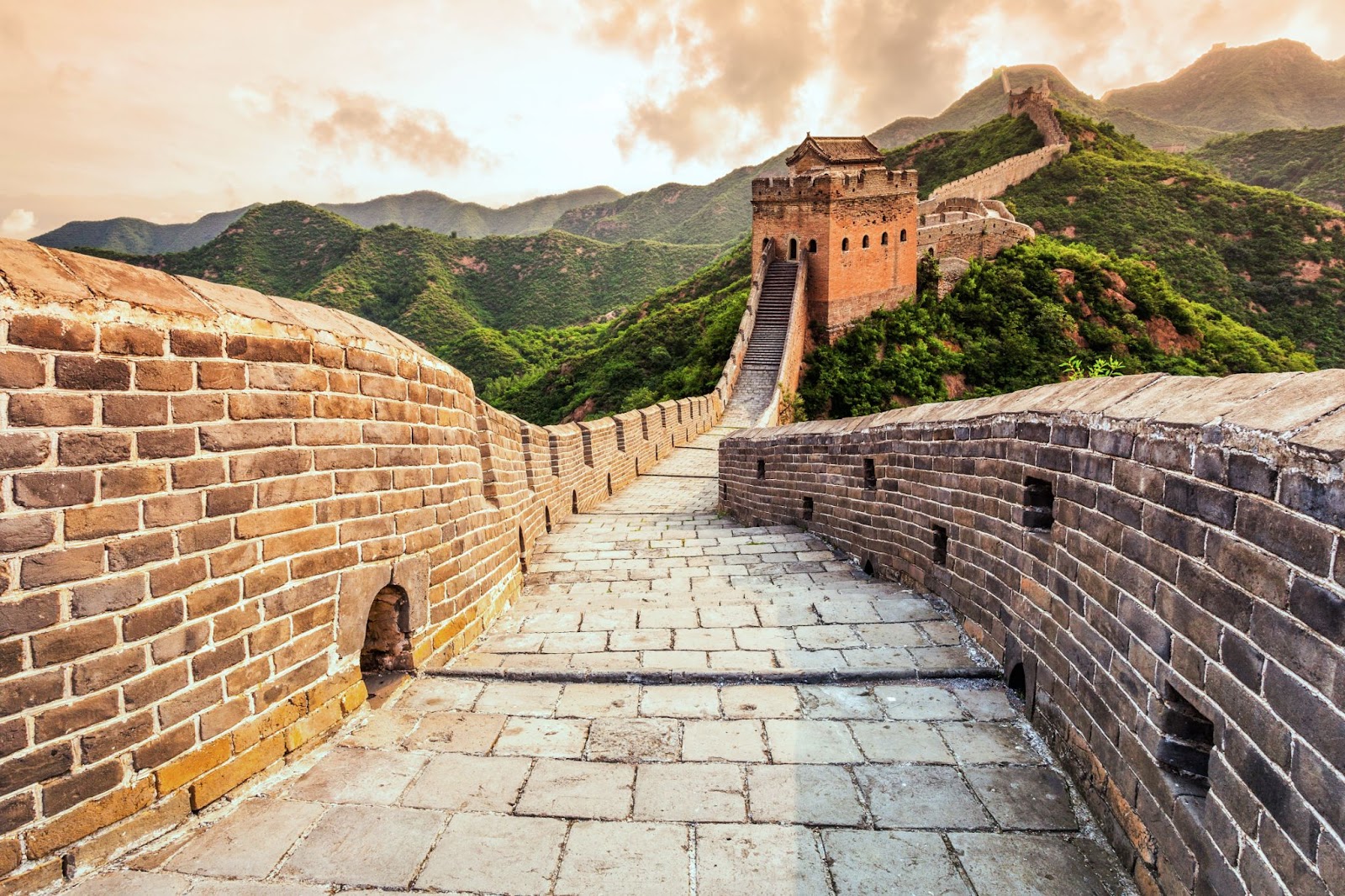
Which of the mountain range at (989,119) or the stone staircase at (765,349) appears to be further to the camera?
the mountain range at (989,119)

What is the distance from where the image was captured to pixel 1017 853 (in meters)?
2.17

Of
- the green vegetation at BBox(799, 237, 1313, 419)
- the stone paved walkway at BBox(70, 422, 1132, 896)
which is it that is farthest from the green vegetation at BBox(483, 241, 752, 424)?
the stone paved walkway at BBox(70, 422, 1132, 896)

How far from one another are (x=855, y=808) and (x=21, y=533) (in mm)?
2725

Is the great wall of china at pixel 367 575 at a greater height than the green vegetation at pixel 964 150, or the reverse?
the green vegetation at pixel 964 150

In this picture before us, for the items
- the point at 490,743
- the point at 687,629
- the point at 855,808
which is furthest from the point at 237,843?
the point at 687,629

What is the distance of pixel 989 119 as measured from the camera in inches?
3639

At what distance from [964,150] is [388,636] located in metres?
54.9

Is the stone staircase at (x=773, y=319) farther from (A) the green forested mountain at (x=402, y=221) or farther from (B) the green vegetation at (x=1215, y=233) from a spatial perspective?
(A) the green forested mountain at (x=402, y=221)

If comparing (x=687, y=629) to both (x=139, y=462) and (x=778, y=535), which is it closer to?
(x=139, y=462)

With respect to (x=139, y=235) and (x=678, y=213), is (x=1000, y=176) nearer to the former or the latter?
(x=678, y=213)

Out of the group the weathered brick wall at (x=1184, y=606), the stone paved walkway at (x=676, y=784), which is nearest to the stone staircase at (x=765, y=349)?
the stone paved walkway at (x=676, y=784)

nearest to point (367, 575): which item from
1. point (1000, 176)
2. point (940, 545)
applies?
point (940, 545)

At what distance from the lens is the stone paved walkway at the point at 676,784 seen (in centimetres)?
207

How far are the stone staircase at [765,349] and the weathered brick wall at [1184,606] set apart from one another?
16.3 m
